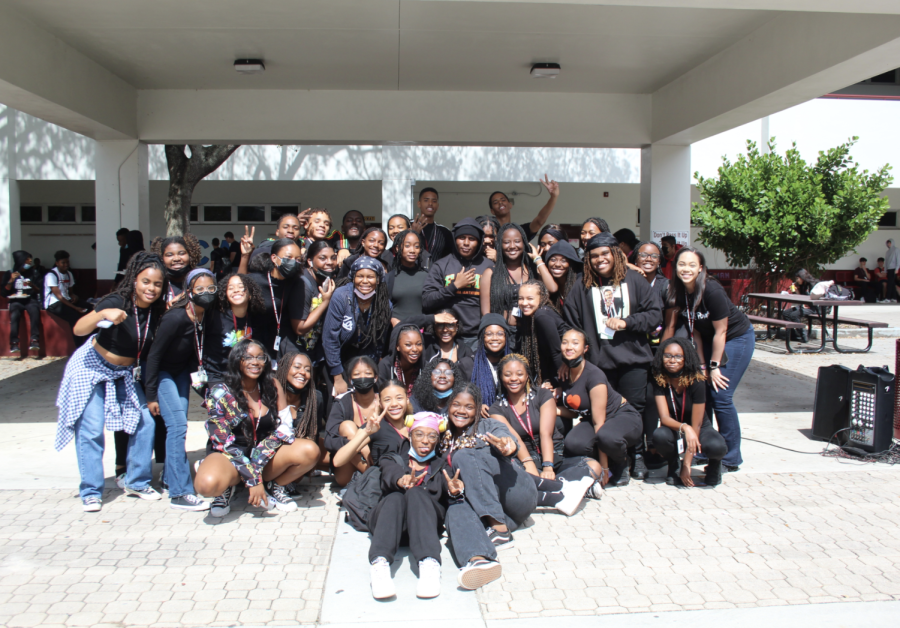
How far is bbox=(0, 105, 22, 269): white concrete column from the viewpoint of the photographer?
12.6 m

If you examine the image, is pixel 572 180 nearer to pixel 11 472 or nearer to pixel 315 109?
pixel 315 109

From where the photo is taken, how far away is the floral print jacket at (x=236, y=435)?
4.02 meters

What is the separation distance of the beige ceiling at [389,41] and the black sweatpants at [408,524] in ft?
13.6

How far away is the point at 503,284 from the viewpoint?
4.83 metres

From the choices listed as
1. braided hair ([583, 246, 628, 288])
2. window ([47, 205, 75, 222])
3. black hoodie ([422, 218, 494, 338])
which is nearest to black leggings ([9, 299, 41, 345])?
black hoodie ([422, 218, 494, 338])

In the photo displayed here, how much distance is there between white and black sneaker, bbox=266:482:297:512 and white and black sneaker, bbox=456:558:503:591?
1415mm

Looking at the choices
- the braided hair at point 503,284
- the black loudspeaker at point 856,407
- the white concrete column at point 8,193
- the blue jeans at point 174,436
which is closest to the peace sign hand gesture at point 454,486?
the braided hair at point 503,284

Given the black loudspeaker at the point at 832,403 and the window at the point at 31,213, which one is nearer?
the black loudspeaker at the point at 832,403

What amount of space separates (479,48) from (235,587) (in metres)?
5.68

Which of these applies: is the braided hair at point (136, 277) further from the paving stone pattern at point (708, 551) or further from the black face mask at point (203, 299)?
the paving stone pattern at point (708, 551)

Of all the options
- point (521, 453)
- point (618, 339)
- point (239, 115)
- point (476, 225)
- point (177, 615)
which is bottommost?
point (177, 615)

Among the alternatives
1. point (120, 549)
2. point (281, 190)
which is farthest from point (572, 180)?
point (120, 549)

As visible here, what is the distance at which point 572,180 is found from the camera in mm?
15703

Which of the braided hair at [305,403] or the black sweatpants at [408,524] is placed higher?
the braided hair at [305,403]
